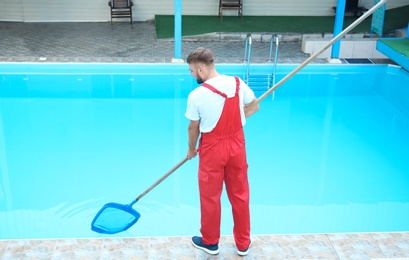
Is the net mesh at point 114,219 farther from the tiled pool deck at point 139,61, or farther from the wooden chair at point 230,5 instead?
the wooden chair at point 230,5

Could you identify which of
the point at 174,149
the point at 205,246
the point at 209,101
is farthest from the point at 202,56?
the point at 174,149

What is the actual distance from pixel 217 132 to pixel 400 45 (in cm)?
732

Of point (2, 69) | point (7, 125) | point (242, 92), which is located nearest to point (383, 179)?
point (242, 92)

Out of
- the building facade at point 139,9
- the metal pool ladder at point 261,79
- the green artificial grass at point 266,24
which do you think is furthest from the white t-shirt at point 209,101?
the building facade at point 139,9

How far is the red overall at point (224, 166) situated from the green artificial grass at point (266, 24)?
8094 mm

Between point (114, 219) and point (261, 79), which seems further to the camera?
point (261, 79)

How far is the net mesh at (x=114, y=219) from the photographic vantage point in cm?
456

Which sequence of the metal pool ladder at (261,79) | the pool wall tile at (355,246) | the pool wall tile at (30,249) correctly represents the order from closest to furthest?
1. the pool wall tile at (30,249)
2. the pool wall tile at (355,246)
3. the metal pool ladder at (261,79)

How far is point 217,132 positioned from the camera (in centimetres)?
359

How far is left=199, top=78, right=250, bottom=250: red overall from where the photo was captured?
358 centimetres

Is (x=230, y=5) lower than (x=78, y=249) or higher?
higher

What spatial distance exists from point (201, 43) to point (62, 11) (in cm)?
383

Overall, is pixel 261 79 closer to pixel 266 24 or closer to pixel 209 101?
pixel 266 24

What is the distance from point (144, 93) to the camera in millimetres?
8891
